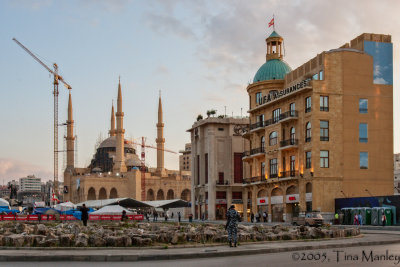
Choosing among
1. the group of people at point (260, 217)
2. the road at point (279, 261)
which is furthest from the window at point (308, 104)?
the road at point (279, 261)

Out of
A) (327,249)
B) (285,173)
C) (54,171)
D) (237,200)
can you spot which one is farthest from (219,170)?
(54,171)

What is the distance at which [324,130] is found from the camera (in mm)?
62062

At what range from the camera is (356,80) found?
62844mm

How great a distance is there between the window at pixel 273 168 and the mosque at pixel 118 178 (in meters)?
76.0

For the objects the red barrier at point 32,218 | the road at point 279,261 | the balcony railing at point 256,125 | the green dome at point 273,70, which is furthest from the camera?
the green dome at point 273,70

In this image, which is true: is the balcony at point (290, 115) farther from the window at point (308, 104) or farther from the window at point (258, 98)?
the window at point (258, 98)

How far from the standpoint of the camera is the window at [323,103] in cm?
6203

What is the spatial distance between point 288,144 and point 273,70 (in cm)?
1388

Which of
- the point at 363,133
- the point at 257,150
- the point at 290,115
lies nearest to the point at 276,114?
the point at 290,115

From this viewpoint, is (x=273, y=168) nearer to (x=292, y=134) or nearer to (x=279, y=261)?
(x=292, y=134)

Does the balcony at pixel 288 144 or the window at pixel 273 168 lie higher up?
the balcony at pixel 288 144

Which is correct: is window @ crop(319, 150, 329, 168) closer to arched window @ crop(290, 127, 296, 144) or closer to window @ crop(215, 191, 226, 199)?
arched window @ crop(290, 127, 296, 144)

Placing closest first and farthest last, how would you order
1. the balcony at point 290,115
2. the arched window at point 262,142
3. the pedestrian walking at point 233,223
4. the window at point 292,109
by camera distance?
the pedestrian walking at point 233,223, the balcony at point 290,115, the window at point 292,109, the arched window at point 262,142

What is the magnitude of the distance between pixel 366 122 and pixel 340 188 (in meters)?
7.73
